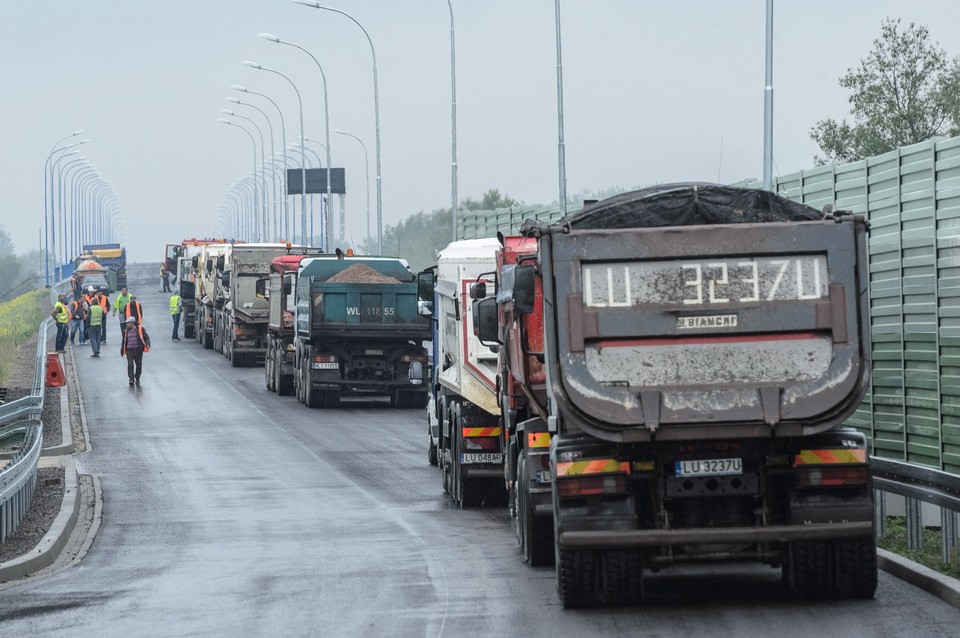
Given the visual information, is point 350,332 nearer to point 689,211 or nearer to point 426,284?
point 426,284

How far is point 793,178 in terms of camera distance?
62.7 feet

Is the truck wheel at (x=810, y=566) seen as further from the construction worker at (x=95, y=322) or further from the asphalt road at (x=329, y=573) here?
the construction worker at (x=95, y=322)

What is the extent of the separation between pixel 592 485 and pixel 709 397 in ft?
2.97

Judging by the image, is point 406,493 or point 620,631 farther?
Answer: point 406,493

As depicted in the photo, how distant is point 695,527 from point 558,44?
25.6 m

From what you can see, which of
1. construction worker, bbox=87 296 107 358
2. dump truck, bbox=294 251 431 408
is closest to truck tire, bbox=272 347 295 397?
dump truck, bbox=294 251 431 408

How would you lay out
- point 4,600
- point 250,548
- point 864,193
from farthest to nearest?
point 864,193
point 250,548
point 4,600

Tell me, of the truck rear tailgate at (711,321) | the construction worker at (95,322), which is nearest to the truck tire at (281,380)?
the construction worker at (95,322)

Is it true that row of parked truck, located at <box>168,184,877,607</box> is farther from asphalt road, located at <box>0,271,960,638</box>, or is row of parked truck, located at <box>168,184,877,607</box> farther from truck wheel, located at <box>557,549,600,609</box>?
asphalt road, located at <box>0,271,960,638</box>

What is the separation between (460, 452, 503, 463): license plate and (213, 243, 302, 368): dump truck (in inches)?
1065

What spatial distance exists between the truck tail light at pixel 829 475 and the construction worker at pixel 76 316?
43.3 m

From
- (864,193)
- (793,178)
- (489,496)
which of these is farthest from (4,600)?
(793,178)

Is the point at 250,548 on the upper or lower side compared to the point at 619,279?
lower

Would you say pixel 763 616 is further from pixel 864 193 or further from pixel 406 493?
pixel 406 493
